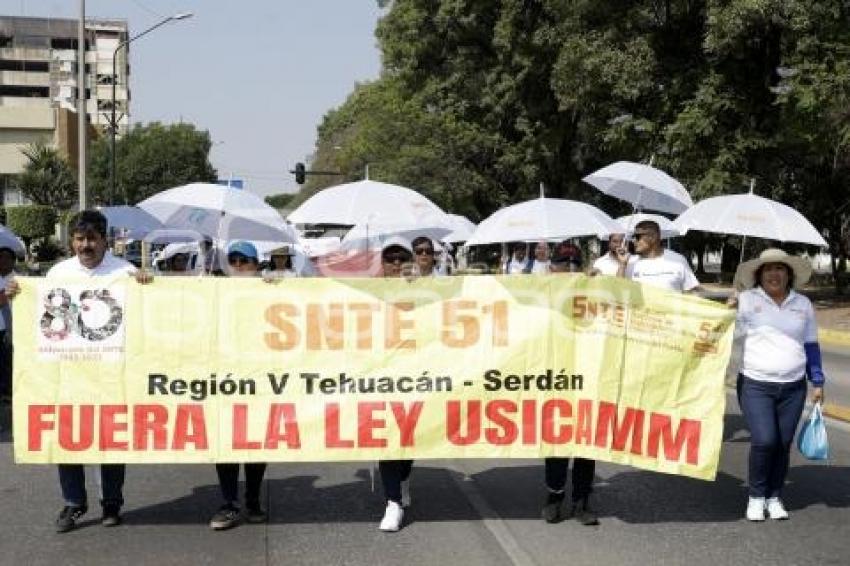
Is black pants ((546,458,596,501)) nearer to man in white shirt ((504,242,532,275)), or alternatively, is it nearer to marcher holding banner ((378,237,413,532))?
marcher holding banner ((378,237,413,532))

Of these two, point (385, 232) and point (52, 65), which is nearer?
point (385, 232)

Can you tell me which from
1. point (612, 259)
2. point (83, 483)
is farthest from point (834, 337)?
point (83, 483)

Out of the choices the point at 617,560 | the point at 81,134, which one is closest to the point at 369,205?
the point at 617,560

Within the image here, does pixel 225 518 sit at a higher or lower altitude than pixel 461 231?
lower

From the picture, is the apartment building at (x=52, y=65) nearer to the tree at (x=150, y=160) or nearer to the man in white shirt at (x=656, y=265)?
the tree at (x=150, y=160)

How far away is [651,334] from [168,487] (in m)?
3.45

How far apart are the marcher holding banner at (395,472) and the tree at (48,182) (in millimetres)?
54017

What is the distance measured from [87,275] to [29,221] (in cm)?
4645

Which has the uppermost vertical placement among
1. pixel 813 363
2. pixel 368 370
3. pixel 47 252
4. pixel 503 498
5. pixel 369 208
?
pixel 369 208

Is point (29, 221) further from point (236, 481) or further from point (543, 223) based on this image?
point (236, 481)

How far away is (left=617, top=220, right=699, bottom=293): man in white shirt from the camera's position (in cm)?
775

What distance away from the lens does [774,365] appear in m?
6.35

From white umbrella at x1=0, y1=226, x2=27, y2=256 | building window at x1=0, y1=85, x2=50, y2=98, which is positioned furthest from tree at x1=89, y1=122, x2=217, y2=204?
white umbrella at x1=0, y1=226, x2=27, y2=256

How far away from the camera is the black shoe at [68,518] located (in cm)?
613
